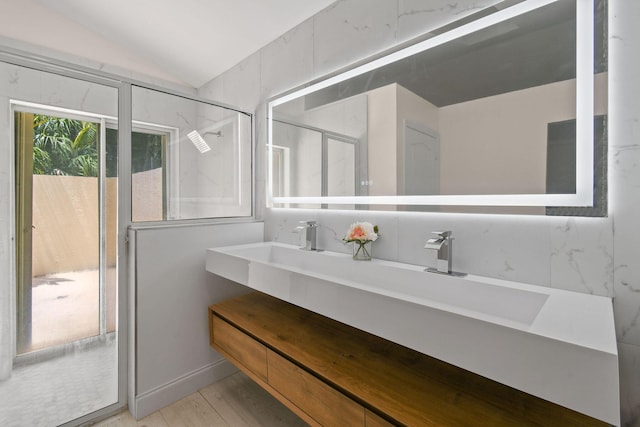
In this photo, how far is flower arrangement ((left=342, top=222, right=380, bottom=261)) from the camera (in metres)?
1.55

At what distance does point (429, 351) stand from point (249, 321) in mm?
1098

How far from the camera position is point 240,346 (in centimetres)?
167

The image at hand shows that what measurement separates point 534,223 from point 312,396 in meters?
1.10

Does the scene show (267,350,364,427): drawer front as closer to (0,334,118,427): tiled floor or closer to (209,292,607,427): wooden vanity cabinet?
(209,292,607,427): wooden vanity cabinet

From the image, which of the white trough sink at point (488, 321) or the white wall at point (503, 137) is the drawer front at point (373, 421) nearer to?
the white trough sink at point (488, 321)

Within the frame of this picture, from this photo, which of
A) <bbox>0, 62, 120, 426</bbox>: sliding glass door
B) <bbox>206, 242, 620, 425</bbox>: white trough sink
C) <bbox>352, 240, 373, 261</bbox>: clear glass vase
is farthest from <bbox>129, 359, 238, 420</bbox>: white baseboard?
<bbox>352, 240, 373, 261</bbox>: clear glass vase

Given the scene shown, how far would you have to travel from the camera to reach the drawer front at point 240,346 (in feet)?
5.01

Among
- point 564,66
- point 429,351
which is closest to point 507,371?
point 429,351

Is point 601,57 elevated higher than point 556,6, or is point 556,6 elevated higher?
point 556,6

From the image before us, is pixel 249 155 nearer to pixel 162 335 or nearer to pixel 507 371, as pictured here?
pixel 162 335

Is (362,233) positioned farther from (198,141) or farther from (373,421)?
(198,141)

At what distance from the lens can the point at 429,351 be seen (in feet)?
2.96

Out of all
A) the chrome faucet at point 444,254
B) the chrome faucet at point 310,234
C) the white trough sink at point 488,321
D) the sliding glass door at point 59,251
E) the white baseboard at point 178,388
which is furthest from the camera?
the chrome faucet at point 310,234

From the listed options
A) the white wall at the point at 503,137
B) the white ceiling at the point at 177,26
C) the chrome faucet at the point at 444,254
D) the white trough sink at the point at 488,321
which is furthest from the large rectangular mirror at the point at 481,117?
the white ceiling at the point at 177,26
